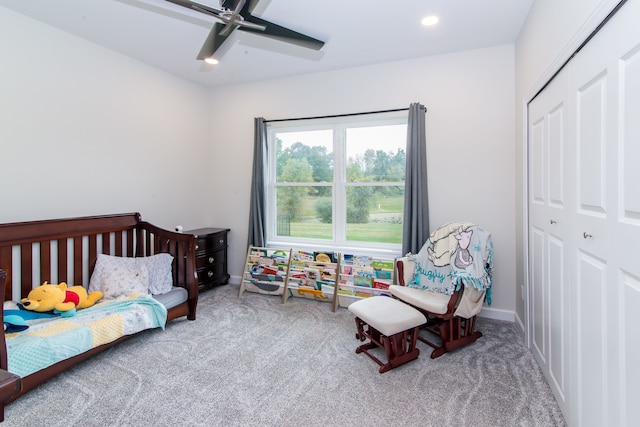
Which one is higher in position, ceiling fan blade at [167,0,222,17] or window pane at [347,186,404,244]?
ceiling fan blade at [167,0,222,17]

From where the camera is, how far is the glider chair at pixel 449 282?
94.3 inches

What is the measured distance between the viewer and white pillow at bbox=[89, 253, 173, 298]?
9.14 ft

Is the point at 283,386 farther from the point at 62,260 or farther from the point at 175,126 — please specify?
the point at 175,126

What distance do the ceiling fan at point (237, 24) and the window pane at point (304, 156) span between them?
1643mm

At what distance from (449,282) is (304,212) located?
1.94 meters

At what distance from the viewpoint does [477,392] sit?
191cm

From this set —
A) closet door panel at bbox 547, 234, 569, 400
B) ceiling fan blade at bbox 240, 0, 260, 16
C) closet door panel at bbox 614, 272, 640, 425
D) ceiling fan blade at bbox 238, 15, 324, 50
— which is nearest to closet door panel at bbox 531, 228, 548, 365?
closet door panel at bbox 547, 234, 569, 400

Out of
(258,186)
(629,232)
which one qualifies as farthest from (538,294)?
(258,186)

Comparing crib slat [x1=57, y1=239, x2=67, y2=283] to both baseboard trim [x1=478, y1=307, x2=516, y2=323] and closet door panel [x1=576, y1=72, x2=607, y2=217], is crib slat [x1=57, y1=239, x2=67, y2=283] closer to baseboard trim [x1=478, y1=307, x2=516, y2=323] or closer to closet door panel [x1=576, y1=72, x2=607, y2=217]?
closet door panel [x1=576, y1=72, x2=607, y2=217]

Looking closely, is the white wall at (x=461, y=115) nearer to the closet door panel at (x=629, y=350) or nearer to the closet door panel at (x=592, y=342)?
the closet door panel at (x=592, y=342)

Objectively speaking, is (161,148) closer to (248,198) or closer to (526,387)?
(248,198)

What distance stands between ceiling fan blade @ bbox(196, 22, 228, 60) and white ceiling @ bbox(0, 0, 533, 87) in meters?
0.34

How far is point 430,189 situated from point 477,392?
74.2 inches

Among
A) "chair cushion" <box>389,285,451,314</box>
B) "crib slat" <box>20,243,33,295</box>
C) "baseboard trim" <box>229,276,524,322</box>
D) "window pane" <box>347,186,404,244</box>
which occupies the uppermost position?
"window pane" <box>347,186,404,244</box>
